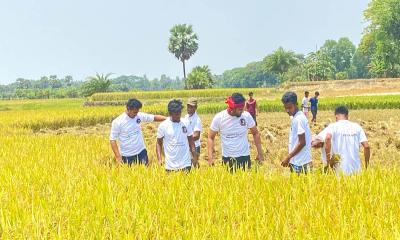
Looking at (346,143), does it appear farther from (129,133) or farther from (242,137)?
(129,133)

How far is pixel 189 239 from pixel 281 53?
84242mm

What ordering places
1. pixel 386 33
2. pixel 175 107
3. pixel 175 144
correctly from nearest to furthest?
1. pixel 175 107
2. pixel 175 144
3. pixel 386 33

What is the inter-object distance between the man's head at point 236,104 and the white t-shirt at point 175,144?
29.2 inches

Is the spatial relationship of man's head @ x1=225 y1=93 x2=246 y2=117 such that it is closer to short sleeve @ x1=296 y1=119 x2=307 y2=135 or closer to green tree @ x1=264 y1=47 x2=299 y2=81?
short sleeve @ x1=296 y1=119 x2=307 y2=135

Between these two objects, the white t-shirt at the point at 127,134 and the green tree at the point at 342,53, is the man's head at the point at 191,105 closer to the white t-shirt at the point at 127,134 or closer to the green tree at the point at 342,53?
the white t-shirt at the point at 127,134

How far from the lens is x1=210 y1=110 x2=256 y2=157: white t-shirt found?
673 centimetres

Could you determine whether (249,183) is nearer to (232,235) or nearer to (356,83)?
(232,235)

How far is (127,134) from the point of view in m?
7.58

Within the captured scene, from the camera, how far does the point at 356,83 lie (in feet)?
163

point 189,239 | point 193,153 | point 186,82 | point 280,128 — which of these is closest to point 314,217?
point 189,239

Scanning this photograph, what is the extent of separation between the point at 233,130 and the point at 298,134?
1079 millimetres

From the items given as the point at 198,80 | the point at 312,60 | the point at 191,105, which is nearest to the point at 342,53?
the point at 312,60

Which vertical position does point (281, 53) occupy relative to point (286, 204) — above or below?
above

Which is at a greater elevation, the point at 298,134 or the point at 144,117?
the point at 144,117
